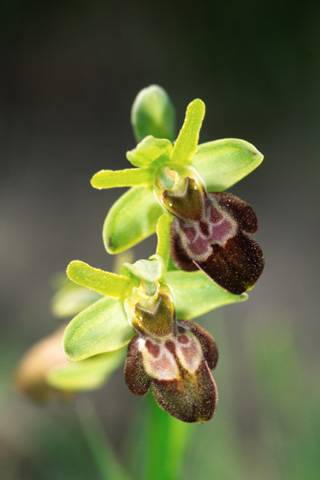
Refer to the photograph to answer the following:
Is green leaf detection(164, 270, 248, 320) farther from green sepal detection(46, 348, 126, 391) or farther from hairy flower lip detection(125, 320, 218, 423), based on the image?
green sepal detection(46, 348, 126, 391)

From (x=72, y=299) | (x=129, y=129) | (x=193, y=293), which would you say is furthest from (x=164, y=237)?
(x=129, y=129)

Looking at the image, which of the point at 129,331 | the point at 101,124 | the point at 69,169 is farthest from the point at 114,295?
the point at 101,124

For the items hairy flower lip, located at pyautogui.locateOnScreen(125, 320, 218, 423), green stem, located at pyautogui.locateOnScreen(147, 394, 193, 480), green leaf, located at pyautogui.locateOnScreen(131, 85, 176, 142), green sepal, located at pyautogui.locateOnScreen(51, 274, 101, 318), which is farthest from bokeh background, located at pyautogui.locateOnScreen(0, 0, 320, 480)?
hairy flower lip, located at pyautogui.locateOnScreen(125, 320, 218, 423)

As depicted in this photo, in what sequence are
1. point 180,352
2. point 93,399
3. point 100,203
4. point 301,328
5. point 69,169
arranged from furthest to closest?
point 69,169 → point 100,203 → point 301,328 → point 93,399 → point 180,352

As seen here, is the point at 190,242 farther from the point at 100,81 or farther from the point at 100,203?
the point at 100,81

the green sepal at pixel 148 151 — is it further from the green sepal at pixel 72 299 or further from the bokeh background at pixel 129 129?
the bokeh background at pixel 129 129

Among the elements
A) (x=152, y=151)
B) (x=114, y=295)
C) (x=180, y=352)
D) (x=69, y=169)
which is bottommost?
(x=180, y=352)

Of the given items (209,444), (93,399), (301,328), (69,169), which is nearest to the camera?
(209,444)

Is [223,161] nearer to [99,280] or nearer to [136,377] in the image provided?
[99,280]
